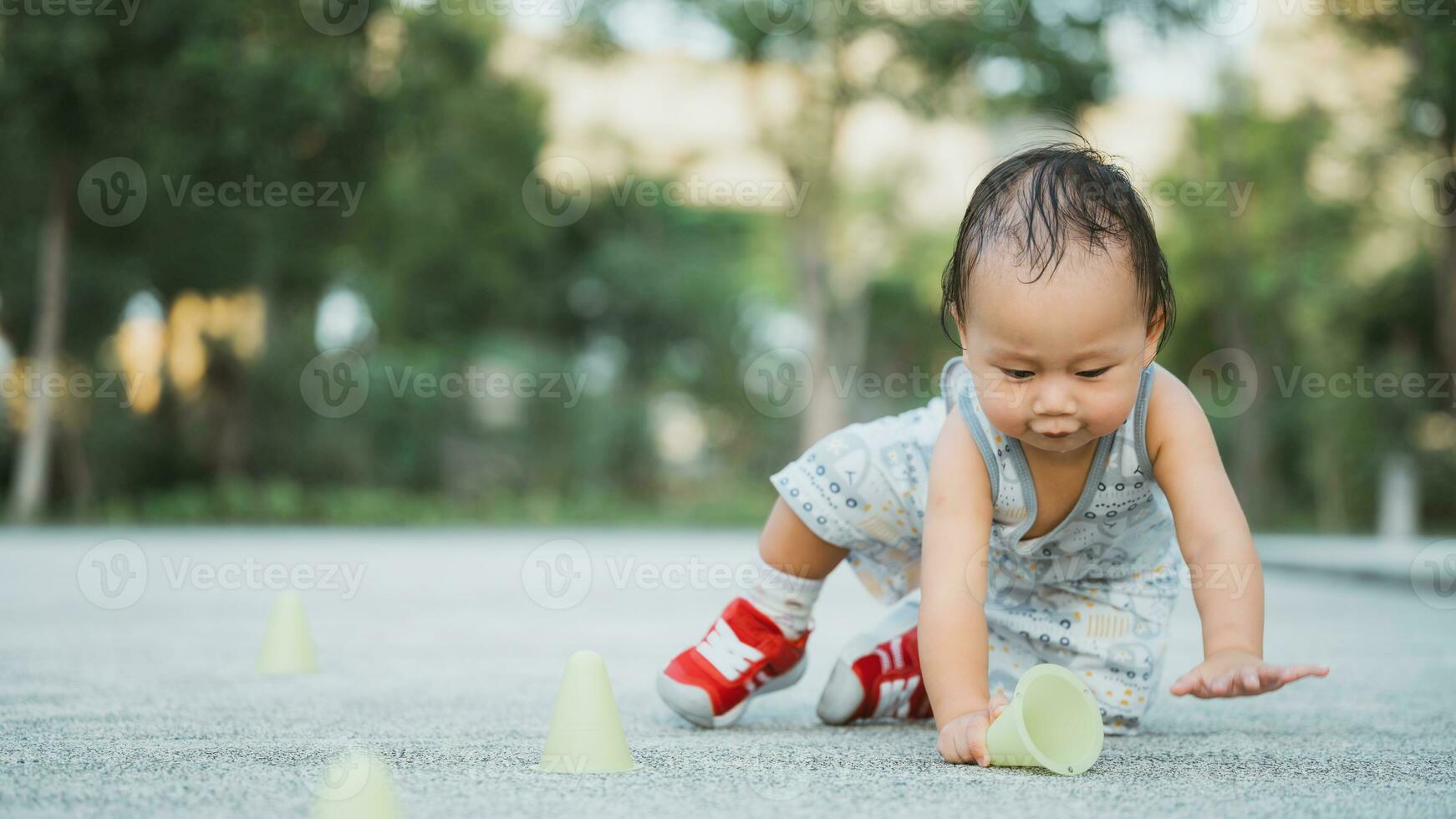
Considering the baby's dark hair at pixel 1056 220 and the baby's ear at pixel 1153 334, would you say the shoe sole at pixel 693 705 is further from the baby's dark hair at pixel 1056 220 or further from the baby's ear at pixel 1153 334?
the baby's ear at pixel 1153 334

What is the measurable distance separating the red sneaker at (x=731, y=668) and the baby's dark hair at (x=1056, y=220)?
0.79m

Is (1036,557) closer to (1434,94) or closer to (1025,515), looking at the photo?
(1025,515)

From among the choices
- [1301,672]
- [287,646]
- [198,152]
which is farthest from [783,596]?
[198,152]

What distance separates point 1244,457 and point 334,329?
43.4 ft

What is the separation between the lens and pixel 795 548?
279 centimetres

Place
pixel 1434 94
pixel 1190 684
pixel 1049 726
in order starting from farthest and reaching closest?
1. pixel 1434 94
2. pixel 1049 726
3. pixel 1190 684

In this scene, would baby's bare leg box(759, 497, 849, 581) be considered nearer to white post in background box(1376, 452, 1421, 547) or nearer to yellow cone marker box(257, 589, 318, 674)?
yellow cone marker box(257, 589, 318, 674)

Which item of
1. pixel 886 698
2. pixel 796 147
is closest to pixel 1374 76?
pixel 796 147

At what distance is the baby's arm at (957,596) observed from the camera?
2.21 m

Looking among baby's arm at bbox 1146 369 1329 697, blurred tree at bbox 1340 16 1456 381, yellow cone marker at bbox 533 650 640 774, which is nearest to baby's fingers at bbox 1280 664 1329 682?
baby's arm at bbox 1146 369 1329 697

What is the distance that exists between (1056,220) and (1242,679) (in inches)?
30.1

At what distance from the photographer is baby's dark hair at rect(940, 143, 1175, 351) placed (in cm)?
219

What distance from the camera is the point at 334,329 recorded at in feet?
68.4

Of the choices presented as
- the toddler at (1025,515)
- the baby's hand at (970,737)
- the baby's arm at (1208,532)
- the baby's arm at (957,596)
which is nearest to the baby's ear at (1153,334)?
the toddler at (1025,515)
